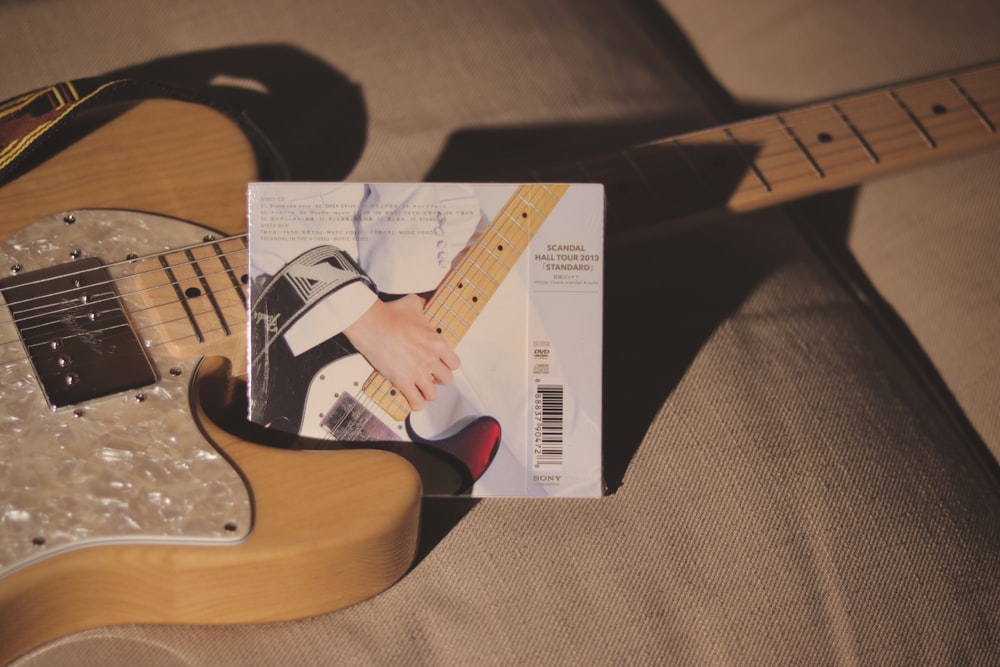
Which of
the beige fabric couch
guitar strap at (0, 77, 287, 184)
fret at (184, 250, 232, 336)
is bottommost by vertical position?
the beige fabric couch

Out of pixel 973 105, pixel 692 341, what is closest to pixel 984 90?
pixel 973 105

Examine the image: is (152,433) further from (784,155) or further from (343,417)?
(784,155)

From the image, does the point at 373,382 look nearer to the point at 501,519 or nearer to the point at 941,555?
the point at 501,519

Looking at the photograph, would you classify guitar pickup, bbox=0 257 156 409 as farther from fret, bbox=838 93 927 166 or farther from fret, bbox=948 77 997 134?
fret, bbox=948 77 997 134

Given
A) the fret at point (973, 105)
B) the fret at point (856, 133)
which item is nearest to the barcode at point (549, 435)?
the fret at point (856, 133)

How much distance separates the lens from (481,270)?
515mm

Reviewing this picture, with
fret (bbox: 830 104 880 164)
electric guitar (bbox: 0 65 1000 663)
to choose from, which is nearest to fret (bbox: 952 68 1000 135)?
fret (bbox: 830 104 880 164)

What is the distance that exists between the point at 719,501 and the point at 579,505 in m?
0.11

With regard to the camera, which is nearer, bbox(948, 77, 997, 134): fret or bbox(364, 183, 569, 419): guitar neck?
bbox(364, 183, 569, 419): guitar neck

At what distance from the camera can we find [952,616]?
0.54 metres

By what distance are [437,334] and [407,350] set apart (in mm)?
24

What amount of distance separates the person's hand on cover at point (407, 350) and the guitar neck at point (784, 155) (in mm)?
203

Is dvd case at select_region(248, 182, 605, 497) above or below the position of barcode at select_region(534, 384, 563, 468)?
above

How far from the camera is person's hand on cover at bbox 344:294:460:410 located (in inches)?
20.2
